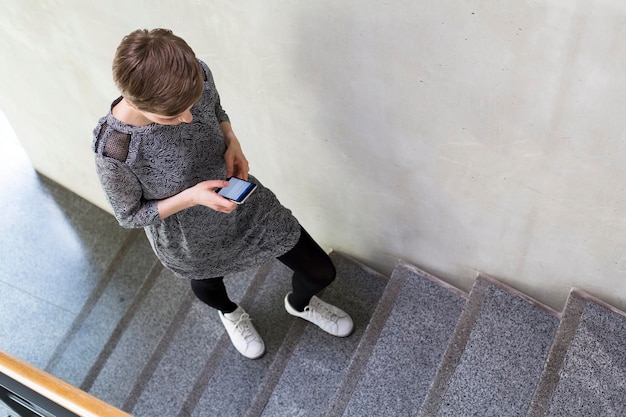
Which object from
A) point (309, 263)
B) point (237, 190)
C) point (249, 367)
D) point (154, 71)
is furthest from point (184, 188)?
point (249, 367)

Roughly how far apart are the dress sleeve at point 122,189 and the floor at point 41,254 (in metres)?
1.95

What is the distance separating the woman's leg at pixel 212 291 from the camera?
2.33 meters

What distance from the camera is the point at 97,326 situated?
357 centimetres

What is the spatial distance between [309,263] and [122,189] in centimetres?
70

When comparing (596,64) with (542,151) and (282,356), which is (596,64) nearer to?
(542,151)

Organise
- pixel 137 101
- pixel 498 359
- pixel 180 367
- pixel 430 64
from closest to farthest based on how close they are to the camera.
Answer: pixel 137 101
pixel 430 64
pixel 498 359
pixel 180 367

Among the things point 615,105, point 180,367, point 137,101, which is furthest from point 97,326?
point 615,105

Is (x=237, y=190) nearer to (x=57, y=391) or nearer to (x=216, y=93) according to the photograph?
(x=216, y=93)

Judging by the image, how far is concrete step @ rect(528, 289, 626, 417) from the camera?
2111 millimetres

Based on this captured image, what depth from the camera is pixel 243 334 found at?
2758mm

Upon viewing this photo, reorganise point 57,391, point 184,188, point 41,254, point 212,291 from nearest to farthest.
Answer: point 57,391 → point 184,188 → point 212,291 → point 41,254

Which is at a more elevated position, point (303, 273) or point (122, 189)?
point (303, 273)

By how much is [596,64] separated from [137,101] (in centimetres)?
90

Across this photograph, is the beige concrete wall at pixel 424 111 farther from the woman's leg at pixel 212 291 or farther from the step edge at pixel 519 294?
the woman's leg at pixel 212 291
